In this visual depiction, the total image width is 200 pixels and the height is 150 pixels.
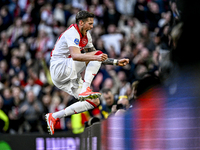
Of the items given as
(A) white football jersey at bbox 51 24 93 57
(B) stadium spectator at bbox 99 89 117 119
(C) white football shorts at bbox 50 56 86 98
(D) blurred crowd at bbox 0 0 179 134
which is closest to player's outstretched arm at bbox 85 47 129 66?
(A) white football jersey at bbox 51 24 93 57

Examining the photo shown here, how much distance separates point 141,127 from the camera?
7.90 ft

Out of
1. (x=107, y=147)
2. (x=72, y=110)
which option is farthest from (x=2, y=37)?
(x=107, y=147)

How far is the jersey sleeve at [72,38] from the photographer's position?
5007 millimetres

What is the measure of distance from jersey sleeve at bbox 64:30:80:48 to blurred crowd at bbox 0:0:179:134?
1.68 m

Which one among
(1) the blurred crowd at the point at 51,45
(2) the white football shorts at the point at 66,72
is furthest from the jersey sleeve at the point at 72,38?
(1) the blurred crowd at the point at 51,45

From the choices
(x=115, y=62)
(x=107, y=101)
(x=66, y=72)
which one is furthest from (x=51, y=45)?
(x=115, y=62)

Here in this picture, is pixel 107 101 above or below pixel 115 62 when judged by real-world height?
below

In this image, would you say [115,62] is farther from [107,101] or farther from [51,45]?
[51,45]

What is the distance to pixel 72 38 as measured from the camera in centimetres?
504

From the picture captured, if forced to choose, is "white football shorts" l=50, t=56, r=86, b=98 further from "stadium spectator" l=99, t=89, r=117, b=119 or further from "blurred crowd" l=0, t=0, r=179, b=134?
"stadium spectator" l=99, t=89, r=117, b=119

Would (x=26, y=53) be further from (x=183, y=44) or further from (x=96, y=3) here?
(x=183, y=44)

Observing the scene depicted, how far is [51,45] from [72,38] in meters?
5.77

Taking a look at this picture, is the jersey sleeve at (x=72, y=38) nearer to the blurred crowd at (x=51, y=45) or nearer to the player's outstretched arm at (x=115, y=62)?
the player's outstretched arm at (x=115, y=62)

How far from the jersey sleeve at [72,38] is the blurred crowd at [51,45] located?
1684 mm
